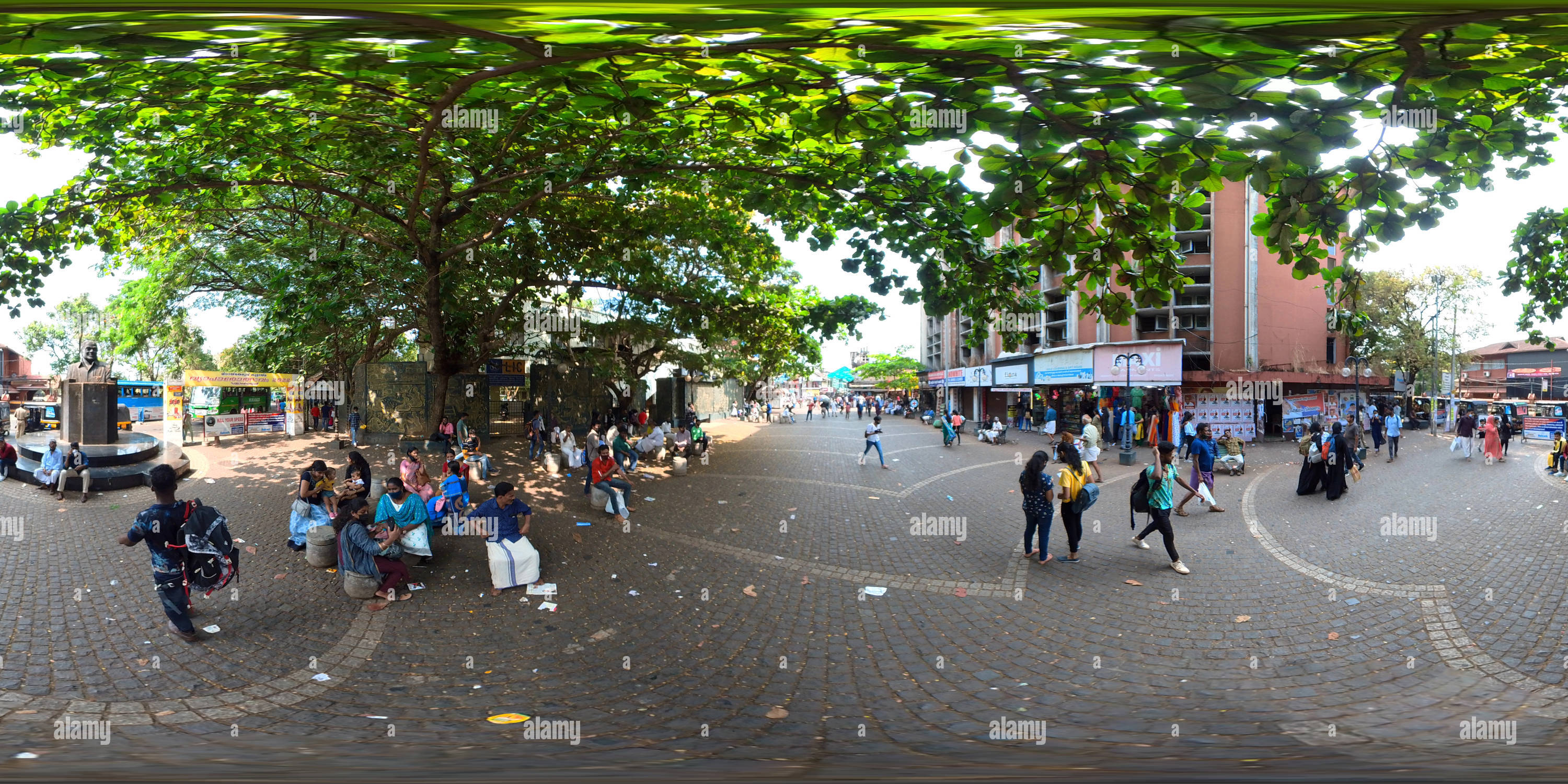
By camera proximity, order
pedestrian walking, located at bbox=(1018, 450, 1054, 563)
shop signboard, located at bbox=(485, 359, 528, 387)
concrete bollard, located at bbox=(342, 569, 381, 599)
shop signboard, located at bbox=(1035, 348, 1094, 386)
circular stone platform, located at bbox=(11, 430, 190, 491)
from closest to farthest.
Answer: concrete bollard, located at bbox=(342, 569, 381, 599) → pedestrian walking, located at bbox=(1018, 450, 1054, 563) → circular stone platform, located at bbox=(11, 430, 190, 491) → shop signboard, located at bbox=(485, 359, 528, 387) → shop signboard, located at bbox=(1035, 348, 1094, 386)

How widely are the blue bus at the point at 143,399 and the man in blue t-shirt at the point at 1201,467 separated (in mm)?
25655

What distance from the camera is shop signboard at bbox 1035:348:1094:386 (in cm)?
1928

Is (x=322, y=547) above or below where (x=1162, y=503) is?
below

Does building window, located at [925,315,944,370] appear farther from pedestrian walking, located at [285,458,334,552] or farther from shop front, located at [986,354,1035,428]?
pedestrian walking, located at [285,458,334,552]

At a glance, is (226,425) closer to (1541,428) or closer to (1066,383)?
(1066,383)

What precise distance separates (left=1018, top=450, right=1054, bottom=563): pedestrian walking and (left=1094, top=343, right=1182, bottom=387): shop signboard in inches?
515

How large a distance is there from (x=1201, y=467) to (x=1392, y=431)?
5.00 metres

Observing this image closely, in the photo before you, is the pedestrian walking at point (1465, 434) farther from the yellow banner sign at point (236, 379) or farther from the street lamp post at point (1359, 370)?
the yellow banner sign at point (236, 379)

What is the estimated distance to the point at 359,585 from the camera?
4.34 meters

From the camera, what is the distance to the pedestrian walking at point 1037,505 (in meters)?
5.08

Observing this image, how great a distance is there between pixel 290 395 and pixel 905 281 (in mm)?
21252

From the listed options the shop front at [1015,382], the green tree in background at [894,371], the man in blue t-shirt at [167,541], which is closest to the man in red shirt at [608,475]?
the man in blue t-shirt at [167,541]

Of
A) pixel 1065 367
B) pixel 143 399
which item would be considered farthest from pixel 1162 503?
pixel 143 399

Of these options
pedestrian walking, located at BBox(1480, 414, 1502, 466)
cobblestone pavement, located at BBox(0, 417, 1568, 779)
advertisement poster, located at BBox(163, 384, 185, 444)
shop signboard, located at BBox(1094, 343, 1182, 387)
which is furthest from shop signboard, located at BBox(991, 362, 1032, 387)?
advertisement poster, located at BBox(163, 384, 185, 444)
